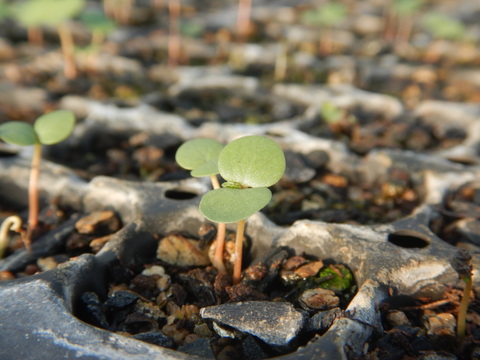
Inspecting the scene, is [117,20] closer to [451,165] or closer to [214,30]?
[214,30]

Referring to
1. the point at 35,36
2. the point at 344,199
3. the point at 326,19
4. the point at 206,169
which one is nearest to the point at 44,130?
the point at 206,169

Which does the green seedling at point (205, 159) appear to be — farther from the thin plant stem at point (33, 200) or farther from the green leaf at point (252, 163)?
the thin plant stem at point (33, 200)

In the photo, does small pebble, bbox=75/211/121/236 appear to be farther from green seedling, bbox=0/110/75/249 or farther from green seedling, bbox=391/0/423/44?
green seedling, bbox=391/0/423/44

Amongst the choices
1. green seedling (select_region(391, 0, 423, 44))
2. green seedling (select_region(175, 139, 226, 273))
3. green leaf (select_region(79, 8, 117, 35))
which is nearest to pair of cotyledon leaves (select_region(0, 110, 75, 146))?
green seedling (select_region(175, 139, 226, 273))

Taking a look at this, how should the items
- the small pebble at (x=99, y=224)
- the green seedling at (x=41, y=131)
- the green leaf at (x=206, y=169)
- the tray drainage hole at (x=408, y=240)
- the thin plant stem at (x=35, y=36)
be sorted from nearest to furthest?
the green leaf at (x=206, y=169) → the green seedling at (x=41, y=131) → the tray drainage hole at (x=408, y=240) → the small pebble at (x=99, y=224) → the thin plant stem at (x=35, y=36)

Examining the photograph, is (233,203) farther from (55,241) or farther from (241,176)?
(55,241)

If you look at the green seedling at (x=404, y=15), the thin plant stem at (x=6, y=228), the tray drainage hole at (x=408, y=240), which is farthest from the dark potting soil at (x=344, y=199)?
the green seedling at (x=404, y=15)
